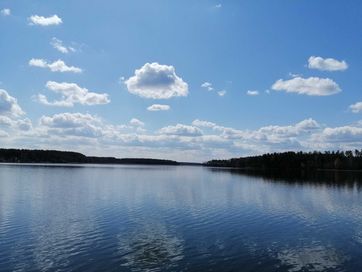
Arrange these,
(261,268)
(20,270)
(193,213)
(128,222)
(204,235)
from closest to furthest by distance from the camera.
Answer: (20,270) < (261,268) < (204,235) < (128,222) < (193,213)

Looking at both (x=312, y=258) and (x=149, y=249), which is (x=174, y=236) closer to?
(x=149, y=249)

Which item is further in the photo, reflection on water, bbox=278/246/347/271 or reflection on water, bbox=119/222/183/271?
reflection on water, bbox=278/246/347/271

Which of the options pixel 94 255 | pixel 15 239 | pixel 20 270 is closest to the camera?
pixel 20 270

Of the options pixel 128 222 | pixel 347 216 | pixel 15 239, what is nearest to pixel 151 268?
pixel 15 239

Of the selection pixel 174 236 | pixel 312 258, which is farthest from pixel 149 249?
pixel 312 258

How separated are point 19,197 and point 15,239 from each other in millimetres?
25365

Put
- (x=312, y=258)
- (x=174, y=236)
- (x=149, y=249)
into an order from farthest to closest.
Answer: (x=174, y=236) → (x=149, y=249) → (x=312, y=258)

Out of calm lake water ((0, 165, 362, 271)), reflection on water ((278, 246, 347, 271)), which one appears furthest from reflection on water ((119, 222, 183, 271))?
reflection on water ((278, 246, 347, 271))

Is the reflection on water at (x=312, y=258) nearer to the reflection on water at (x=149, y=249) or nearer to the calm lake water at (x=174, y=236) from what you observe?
the calm lake water at (x=174, y=236)

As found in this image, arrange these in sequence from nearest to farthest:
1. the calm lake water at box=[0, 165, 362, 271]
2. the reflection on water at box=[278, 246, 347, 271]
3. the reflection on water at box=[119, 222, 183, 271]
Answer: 1. the reflection on water at box=[119, 222, 183, 271]
2. the calm lake water at box=[0, 165, 362, 271]
3. the reflection on water at box=[278, 246, 347, 271]

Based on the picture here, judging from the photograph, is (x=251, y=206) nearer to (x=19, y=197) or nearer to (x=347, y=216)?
(x=347, y=216)

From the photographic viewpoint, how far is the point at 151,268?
798 inches

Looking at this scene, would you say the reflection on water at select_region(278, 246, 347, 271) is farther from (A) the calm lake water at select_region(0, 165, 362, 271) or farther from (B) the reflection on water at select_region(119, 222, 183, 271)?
(B) the reflection on water at select_region(119, 222, 183, 271)

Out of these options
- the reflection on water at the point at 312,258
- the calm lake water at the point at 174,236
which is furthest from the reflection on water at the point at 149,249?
the reflection on water at the point at 312,258
